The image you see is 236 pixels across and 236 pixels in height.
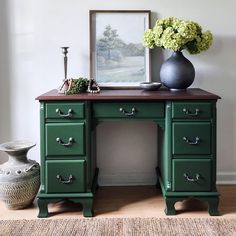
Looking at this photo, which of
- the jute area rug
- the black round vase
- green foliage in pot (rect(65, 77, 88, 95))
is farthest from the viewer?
the black round vase

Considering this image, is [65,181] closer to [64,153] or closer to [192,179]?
[64,153]

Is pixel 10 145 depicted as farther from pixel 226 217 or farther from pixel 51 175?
pixel 226 217

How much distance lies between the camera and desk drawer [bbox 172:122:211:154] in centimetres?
237

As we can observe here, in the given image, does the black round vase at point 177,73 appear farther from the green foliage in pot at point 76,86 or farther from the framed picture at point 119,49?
the green foliage in pot at point 76,86

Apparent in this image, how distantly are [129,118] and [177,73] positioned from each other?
0.52 metres

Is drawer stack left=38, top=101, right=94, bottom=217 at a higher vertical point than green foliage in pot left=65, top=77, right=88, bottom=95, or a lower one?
lower

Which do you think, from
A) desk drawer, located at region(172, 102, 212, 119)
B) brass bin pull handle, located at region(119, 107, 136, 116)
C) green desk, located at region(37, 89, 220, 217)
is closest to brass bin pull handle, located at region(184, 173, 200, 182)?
green desk, located at region(37, 89, 220, 217)

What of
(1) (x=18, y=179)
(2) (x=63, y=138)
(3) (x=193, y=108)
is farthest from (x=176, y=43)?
(1) (x=18, y=179)

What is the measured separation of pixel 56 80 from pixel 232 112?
1.53 meters

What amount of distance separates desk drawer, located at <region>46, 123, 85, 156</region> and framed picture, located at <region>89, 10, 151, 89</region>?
651mm

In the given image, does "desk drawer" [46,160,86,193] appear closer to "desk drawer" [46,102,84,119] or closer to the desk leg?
"desk drawer" [46,102,84,119]

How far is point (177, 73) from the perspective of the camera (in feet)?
→ 8.50

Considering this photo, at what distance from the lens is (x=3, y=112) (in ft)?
9.84

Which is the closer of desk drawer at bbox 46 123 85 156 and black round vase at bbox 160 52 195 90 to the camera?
desk drawer at bbox 46 123 85 156
